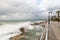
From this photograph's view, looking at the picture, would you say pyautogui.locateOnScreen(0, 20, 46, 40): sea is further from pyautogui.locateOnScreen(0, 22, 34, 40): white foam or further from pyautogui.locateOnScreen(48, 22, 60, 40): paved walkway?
pyautogui.locateOnScreen(48, 22, 60, 40): paved walkway

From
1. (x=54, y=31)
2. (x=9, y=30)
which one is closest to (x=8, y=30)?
(x=9, y=30)

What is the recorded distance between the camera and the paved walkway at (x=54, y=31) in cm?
159

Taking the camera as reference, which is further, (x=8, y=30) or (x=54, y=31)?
(x=54, y=31)

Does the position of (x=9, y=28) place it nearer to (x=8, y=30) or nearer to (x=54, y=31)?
(x=8, y=30)

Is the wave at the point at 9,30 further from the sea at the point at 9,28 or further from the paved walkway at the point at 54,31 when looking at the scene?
the paved walkway at the point at 54,31

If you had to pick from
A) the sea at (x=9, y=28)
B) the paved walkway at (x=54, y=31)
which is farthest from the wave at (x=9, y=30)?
the paved walkway at (x=54, y=31)

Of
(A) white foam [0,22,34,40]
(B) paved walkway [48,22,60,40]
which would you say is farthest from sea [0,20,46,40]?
(B) paved walkway [48,22,60,40]

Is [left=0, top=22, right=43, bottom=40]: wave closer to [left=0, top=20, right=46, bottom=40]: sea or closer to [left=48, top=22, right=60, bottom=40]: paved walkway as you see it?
[left=0, top=20, right=46, bottom=40]: sea

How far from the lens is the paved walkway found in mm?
1594

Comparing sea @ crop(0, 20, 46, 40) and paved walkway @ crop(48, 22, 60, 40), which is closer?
sea @ crop(0, 20, 46, 40)

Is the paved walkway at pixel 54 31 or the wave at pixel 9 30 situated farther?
the paved walkway at pixel 54 31

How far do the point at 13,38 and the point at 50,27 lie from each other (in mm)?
594

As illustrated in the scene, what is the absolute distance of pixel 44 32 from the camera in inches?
61.3

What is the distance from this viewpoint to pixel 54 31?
1734mm
